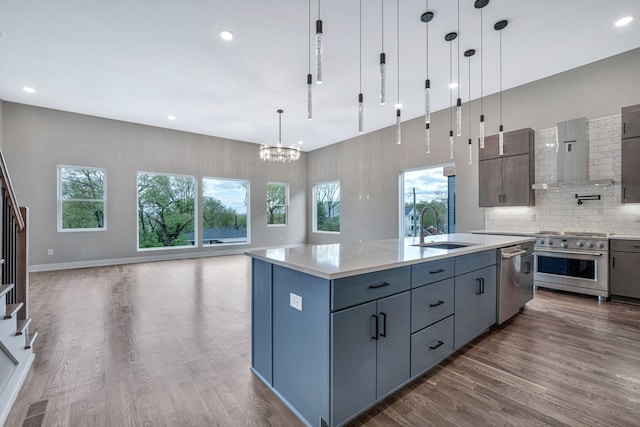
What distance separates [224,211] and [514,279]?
7099mm

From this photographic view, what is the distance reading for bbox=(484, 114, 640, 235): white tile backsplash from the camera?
156 inches

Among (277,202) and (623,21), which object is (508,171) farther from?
(277,202)

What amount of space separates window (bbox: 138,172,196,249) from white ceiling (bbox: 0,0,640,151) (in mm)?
Result: 1984

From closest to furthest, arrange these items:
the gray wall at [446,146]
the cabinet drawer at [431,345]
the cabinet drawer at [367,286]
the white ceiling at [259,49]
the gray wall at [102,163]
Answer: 1. the cabinet drawer at [367,286]
2. the cabinet drawer at [431,345]
3. the white ceiling at [259,49]
4. the gray wall at [446,146]
5. the gray wall at [102,163]

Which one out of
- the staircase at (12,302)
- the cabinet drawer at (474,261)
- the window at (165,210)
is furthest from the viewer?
the window at (165,210)

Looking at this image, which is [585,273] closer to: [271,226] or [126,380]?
[126,380]

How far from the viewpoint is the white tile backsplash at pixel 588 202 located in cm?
395

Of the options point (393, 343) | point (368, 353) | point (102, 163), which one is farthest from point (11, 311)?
point (102, 163)

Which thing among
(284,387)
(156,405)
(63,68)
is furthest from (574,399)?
(63,68)

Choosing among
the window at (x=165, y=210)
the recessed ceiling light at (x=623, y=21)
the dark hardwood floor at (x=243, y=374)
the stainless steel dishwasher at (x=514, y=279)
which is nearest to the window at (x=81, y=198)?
the window at (x=165, y=210)

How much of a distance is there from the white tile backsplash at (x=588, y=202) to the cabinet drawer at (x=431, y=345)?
11.9ft

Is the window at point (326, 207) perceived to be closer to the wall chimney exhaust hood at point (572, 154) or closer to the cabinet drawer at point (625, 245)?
the wall chimney exhaust hood at point (572, 154)

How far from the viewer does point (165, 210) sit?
24.1ft

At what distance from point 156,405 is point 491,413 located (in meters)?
2.02
